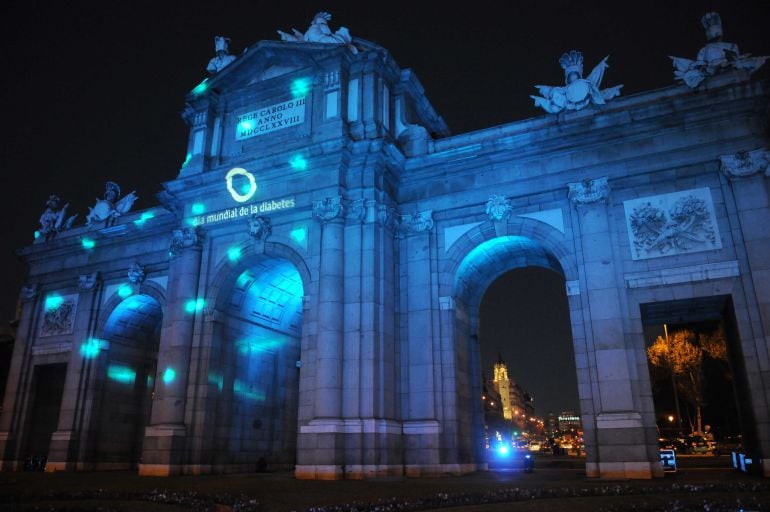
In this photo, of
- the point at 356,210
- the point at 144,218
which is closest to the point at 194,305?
the point at 356,210

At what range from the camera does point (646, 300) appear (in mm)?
21750

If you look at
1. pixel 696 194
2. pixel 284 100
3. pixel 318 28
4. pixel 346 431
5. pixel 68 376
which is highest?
pixel 318 28

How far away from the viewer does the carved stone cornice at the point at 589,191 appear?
22955 millimetres

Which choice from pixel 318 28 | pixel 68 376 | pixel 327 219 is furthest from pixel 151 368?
pixel 318 28

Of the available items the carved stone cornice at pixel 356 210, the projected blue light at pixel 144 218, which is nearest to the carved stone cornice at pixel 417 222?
the carved stone cornice at pixel 356 210

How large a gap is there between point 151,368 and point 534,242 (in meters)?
24.6

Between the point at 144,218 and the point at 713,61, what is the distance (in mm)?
29108

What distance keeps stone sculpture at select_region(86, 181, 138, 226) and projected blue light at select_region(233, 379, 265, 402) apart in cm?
1426

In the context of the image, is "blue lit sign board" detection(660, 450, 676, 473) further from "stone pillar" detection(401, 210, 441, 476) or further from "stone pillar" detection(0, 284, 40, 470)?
"stone pillar" detection(0, 284, 40, 470)

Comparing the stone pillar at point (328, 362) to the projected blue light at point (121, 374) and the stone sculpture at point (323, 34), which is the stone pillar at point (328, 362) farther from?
the projected blue light at point (121, 374)

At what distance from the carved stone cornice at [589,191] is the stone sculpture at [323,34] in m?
12.3

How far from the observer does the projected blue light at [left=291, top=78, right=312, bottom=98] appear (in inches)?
1102

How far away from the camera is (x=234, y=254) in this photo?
27.2 metres

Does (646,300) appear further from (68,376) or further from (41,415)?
(41,415)
